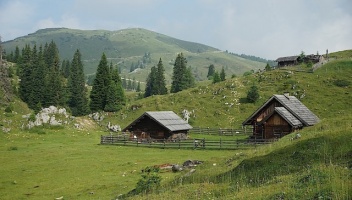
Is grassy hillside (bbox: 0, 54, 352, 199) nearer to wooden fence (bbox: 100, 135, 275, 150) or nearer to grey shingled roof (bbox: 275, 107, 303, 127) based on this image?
wooden fence (bbox: 100, 135, 275, 150)

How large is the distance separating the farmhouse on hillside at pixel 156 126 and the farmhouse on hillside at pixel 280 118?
500 inches

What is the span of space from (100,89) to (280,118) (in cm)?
5595

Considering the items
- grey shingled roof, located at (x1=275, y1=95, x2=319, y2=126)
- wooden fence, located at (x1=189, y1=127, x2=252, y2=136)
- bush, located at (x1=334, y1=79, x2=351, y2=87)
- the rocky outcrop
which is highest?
bush, located at (x1=334, y1=79, x2=351, y2=87)

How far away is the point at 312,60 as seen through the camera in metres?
108

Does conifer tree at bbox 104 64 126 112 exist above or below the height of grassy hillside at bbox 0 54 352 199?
above

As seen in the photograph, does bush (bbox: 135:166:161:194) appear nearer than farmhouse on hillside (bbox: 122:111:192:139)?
Yes

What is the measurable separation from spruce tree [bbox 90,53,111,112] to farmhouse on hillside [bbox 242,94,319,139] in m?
48.6

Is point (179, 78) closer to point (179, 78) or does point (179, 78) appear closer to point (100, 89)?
point (179, 78)

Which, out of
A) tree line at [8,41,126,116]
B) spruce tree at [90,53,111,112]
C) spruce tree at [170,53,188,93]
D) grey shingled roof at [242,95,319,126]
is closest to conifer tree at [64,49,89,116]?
tree line at [8,41,126,116]

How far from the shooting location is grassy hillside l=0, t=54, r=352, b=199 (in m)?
15.2

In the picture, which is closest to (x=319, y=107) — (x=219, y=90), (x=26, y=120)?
(x=219, y=90)

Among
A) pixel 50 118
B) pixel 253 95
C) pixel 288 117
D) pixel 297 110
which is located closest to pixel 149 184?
pixel 288 117

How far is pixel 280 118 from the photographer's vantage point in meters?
50.8

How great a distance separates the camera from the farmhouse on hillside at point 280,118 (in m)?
49.7
